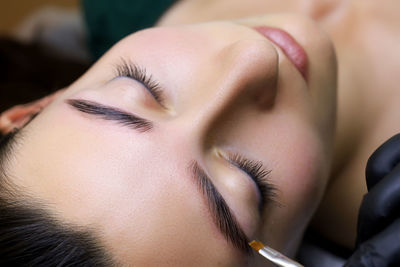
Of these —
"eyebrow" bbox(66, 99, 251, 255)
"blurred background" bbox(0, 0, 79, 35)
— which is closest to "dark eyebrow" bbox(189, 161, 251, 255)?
"eyebrow" bbox(66, 99, 251, 255)

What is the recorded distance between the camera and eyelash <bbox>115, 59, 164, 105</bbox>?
29.6 inches

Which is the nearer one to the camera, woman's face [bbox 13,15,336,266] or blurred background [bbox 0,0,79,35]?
woman's face [bbox 13,15,336,266]

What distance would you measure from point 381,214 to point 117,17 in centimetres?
117

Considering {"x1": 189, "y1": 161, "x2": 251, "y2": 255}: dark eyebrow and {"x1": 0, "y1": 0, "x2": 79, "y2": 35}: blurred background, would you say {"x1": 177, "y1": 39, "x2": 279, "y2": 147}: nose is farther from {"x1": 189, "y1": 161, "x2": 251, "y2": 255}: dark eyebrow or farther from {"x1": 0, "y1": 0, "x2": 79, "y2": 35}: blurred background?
{"x1": 0, "y1": 0, "x2": 79, "y2": 35}: blurred background

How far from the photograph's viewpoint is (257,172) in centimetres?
74

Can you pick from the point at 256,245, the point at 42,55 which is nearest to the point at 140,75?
the point at 256,245

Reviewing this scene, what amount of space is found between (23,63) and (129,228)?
4.14 feet

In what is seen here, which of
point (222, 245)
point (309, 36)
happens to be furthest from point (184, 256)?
point (309, 36)

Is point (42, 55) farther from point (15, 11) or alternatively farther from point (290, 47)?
point (290, 47)

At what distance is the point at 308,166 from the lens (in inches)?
30.4

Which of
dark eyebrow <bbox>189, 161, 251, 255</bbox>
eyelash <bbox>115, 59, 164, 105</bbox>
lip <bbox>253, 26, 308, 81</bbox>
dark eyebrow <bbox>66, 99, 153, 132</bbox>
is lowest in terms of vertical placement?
dark eyebrow <bbox>189, 161, 251, 255</bbox>

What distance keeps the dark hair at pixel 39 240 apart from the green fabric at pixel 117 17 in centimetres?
93

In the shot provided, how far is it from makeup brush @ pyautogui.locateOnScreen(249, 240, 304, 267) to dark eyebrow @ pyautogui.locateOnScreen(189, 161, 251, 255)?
0.11ft

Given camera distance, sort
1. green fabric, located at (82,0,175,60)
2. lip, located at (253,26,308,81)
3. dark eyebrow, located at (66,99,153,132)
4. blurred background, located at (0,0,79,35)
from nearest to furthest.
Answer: dark eyebrow, located at (66,99,153,132) → lip, located at (253,26,308,81) → green fabric, located at (82,0,175,60) → blurred background, located at (0,0,79,35)
